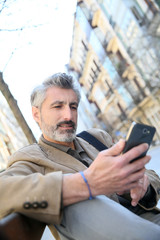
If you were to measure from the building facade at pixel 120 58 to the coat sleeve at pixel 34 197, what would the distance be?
1624 cm

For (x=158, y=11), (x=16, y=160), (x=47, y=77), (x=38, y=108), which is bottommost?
(x=16, y=160)

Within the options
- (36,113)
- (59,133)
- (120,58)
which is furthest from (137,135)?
(120,58)

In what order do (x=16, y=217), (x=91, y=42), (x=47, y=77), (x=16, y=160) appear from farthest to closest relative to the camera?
(x=91, y=42), (x=47, y=77), (x=16, y=160), (x=16, y=217)

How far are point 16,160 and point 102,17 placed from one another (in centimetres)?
2061

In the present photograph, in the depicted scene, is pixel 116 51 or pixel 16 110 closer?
pixel 16 110

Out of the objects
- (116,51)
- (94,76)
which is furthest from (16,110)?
(94,76)

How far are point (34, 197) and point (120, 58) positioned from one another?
20.2 m

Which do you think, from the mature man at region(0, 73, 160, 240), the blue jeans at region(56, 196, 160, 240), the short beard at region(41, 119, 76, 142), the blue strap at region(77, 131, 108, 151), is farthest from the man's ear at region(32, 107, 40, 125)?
the blue jeans at region(56, 196, 160, 240)

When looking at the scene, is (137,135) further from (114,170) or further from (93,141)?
(93,141)

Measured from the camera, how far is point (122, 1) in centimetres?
1775

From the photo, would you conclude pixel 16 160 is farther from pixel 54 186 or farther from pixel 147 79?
pixel 147 79

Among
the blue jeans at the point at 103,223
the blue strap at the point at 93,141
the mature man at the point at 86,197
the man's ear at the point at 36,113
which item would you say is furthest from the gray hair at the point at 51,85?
the blue jeans at the point at 103,223

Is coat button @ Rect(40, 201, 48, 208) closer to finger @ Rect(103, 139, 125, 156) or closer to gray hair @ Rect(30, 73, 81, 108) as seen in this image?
finger @ Rect(103, 139, 125, 156)

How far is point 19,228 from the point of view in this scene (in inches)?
36.7
